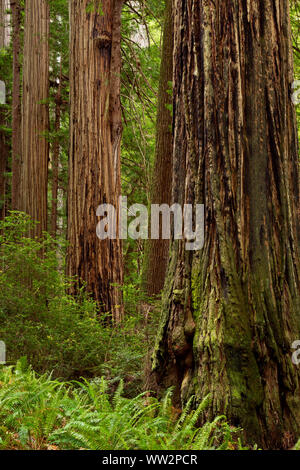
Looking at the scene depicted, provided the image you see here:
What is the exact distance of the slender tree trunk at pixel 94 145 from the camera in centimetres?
751

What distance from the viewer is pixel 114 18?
7895 millimetres

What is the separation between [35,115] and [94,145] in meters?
3.84

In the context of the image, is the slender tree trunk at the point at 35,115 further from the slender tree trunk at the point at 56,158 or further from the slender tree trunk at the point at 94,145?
the slender tree trunk at the point at 94,145

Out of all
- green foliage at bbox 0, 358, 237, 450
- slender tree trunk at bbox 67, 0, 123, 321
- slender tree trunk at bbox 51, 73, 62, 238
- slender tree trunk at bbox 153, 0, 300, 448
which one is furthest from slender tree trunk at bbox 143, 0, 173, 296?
green foliage at bbox 0, 358, 237, 450

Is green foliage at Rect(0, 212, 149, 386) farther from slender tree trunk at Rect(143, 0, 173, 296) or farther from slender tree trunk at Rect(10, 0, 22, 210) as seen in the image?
slender tree trunk at Rect(10, 0, 22, 210)

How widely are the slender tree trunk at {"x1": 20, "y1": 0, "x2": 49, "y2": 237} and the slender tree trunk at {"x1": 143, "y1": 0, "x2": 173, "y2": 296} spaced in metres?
2.92

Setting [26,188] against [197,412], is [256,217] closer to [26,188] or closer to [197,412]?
[197,412]

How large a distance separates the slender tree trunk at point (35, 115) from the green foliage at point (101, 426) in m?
7.11

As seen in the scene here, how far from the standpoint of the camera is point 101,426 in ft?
9.04

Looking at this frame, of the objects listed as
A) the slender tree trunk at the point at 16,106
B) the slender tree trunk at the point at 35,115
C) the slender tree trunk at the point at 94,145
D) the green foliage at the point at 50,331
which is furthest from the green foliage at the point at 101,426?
the slender tree trunk at the point at 16,106

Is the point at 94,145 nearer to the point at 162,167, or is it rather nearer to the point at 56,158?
the point at 162,167

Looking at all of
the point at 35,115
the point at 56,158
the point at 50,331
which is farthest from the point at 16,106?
the point at 50,331

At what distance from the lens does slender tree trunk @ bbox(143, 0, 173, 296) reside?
8.42 meters

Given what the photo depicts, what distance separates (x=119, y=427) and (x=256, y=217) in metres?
1.61
